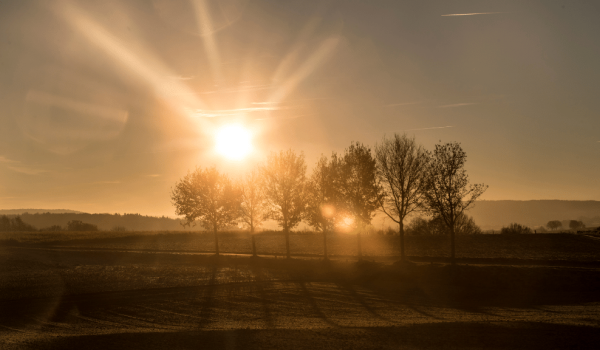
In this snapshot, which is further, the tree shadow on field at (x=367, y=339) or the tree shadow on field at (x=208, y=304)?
the tree shadow on field at (x=208, y=304)

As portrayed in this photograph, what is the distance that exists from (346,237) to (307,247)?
11795 millimetres

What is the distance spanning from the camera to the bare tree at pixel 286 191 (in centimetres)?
4375

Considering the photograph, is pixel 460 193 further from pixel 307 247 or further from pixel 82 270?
pixel 82 270

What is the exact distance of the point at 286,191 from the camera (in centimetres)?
4388

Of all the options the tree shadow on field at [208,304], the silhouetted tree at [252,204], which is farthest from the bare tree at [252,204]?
the tree shadow on field at [208,304]

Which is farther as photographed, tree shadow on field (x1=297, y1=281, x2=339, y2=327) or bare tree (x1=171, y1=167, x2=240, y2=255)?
bare tree (x1=171, y1=167, x2=240, y2=255)

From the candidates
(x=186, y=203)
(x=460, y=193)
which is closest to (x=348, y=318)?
(x=460, y=193)

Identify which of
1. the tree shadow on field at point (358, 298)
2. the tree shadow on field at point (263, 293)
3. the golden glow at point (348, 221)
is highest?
the golden glow at point (348, 221)

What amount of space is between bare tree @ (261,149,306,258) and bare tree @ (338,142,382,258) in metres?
5.63

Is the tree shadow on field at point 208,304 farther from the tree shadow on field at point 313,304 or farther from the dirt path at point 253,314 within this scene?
the tree shadow on field at point 313,304

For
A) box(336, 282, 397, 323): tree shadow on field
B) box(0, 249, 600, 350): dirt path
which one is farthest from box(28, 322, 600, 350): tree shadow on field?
box(336, 282, 397, 323): tree shadow on field

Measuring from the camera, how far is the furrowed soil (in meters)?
15.1

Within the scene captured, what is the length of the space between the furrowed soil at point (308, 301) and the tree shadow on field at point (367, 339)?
0.04 metres

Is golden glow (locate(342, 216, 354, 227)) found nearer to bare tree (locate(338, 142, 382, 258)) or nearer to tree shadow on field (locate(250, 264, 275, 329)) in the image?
bare tree (locate(338, 142, 382, 258))
